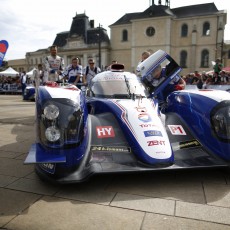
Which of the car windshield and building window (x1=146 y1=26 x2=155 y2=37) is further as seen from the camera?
building window (x1=146 y1=26 x2=155 y2=37)

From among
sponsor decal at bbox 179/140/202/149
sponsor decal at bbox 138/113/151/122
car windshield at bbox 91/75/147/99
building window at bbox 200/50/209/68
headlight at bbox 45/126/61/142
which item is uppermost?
building window at bbox 200/50/209/68

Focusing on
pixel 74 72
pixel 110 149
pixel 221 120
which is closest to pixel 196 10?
pixel 74 72

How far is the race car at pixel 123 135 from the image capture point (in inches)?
108

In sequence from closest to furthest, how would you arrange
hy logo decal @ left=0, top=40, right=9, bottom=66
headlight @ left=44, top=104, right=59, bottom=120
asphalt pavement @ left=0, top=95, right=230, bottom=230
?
asphalt pavement @ left=0, top=95, right=230, bottom=230 < headlight @ left=44, top=104, right=59, bottom=120 < hy logo decal @ left=0, top=40, right=9, bottom=66

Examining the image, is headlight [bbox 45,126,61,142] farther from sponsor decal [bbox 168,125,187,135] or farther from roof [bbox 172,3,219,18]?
roof [bbox 172,3,219,18]

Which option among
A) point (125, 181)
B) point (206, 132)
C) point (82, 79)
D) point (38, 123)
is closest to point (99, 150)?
point (125, 181)

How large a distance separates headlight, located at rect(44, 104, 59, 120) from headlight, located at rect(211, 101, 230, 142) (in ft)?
6.13

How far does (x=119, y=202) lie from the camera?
8.18ft

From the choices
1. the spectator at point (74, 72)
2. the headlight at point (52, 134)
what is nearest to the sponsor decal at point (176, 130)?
the headlight at point (52, 134)

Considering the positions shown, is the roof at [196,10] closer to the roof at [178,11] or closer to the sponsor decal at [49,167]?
the roof at [178,11]

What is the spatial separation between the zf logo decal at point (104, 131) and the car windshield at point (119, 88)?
785 mm

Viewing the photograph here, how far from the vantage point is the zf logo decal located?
3.20 m

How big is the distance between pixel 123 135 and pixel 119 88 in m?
1.07

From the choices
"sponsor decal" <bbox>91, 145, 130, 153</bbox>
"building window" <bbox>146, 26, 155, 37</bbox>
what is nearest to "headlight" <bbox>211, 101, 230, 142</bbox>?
"sponsor decal" <bbox>91, 145, 130, 153</bbox>
